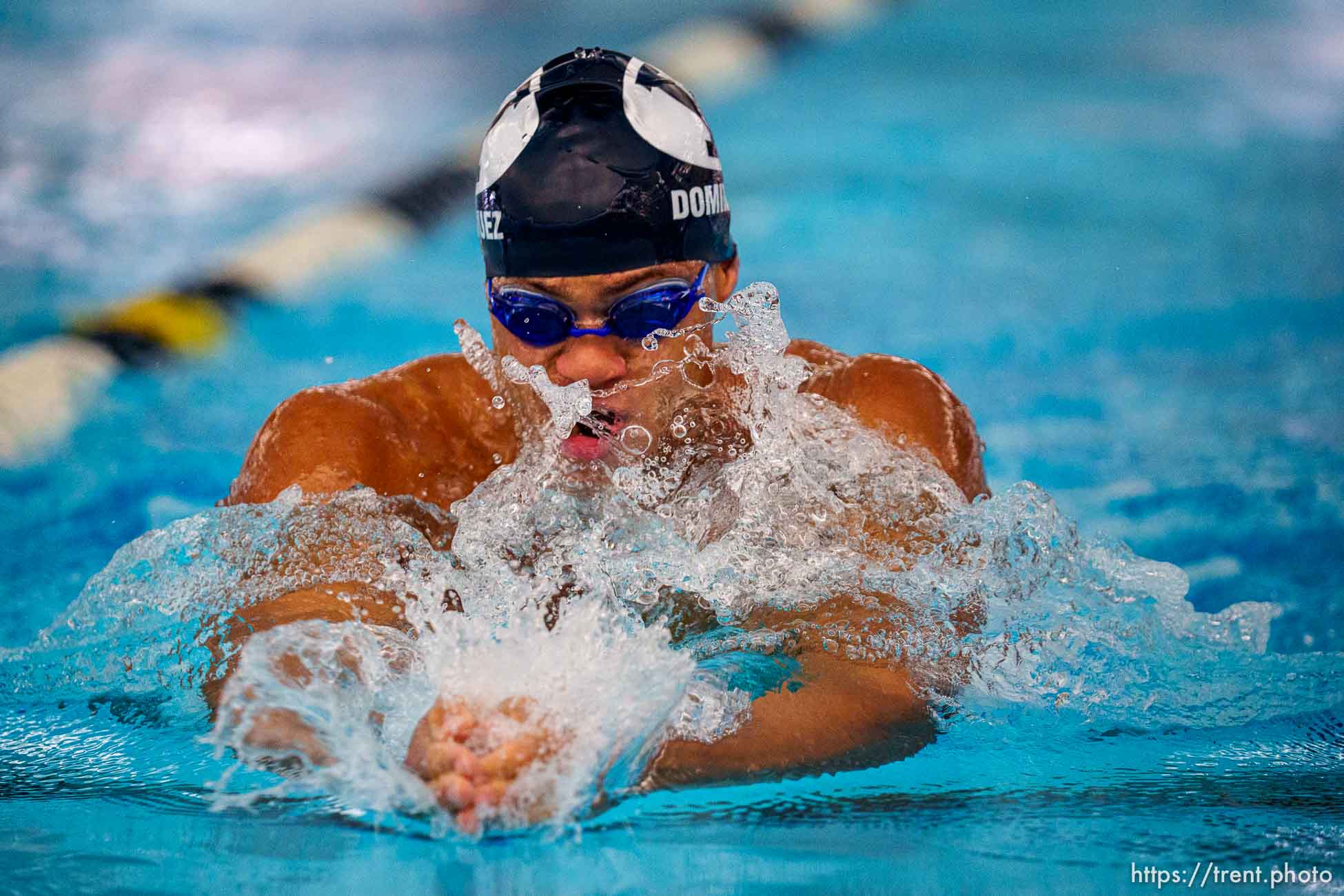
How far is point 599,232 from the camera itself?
78.0 inches

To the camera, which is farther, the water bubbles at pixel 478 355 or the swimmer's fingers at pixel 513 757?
the water bubbles at pixel 478 355

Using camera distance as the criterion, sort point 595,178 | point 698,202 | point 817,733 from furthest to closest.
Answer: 1. point 698,202
2. point 595,178
3. point 817,733

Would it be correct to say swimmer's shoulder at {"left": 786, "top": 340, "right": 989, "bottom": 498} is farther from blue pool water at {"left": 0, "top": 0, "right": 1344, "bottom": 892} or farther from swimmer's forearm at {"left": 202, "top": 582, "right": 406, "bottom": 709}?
swimmer's forearm at {"left": 202, "top": 582, "right": 406, "bottom": 709}

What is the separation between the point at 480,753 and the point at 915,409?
1.05 m

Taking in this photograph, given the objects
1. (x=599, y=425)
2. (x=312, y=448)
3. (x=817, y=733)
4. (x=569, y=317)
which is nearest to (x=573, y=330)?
(x=569, y=317)

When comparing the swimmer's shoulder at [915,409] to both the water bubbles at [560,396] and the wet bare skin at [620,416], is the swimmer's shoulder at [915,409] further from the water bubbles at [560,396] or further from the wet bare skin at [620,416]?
the water bubbles at [560,396]

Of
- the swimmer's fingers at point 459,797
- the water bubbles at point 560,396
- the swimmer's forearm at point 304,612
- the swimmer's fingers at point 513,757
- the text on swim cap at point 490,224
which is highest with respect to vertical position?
the text on swim cap at point 490,224

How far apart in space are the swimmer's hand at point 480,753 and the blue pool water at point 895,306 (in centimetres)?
8

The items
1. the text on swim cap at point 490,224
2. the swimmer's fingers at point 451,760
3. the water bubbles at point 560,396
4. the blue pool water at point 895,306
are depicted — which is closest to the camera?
the swimmer's fingers at point 451,760

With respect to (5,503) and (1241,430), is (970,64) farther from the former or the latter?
(5,503)

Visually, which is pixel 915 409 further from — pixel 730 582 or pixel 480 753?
pixel 480 753

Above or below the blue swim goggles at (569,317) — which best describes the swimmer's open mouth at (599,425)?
below

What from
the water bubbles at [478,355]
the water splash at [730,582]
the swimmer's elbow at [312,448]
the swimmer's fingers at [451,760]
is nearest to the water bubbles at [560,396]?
the water splash at [730,582]

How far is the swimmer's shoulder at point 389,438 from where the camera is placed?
1.99m
